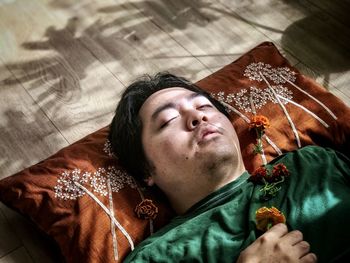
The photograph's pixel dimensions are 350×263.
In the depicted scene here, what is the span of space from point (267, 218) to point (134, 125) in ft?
1.84

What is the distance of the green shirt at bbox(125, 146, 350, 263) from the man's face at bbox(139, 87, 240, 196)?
99 millimetres

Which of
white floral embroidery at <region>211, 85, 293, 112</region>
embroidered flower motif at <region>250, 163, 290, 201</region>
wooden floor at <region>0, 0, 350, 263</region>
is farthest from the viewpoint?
wooden floor at <region>0, 0, 350, 263</region>

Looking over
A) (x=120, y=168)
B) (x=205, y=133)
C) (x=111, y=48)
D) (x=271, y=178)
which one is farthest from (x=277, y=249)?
(x=111, y=48)

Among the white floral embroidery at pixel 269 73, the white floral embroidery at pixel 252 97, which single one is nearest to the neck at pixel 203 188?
the white floral embroidery at pixel 252 97

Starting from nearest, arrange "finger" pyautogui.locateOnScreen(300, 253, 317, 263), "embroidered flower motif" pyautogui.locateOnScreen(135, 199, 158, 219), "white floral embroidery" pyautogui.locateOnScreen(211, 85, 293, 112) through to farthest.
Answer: "finger" pyautogui.locateOnScreen(300, 253, 317, 263) → "embroidered flower motif" pyautogui.locateOnScreen(135, 199, 158, 219) → "white floral embroidery" pyautogui.locateOnScreen(211, 85, 293, 112)

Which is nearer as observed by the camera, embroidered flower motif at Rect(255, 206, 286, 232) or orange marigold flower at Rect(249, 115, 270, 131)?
embroidered flower motif at Rect(255, 206, 286, 232)

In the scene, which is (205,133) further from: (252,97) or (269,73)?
(269,73)

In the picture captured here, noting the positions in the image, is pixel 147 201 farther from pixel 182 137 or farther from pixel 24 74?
pixel 24 74

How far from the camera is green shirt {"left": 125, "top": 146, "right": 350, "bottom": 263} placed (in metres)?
1.25

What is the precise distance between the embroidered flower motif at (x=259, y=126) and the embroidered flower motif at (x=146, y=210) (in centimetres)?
42

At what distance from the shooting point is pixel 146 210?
57.7 inches

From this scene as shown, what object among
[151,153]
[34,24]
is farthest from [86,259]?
[34,24]

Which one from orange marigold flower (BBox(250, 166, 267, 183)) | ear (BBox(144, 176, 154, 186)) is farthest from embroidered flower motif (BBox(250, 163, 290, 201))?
ear (BBox(144, 176, 154, 186))

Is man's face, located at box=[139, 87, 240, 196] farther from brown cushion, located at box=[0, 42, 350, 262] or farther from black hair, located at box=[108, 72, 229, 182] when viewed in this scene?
brown cushion, located at box=[0, 42, 350, 262]
